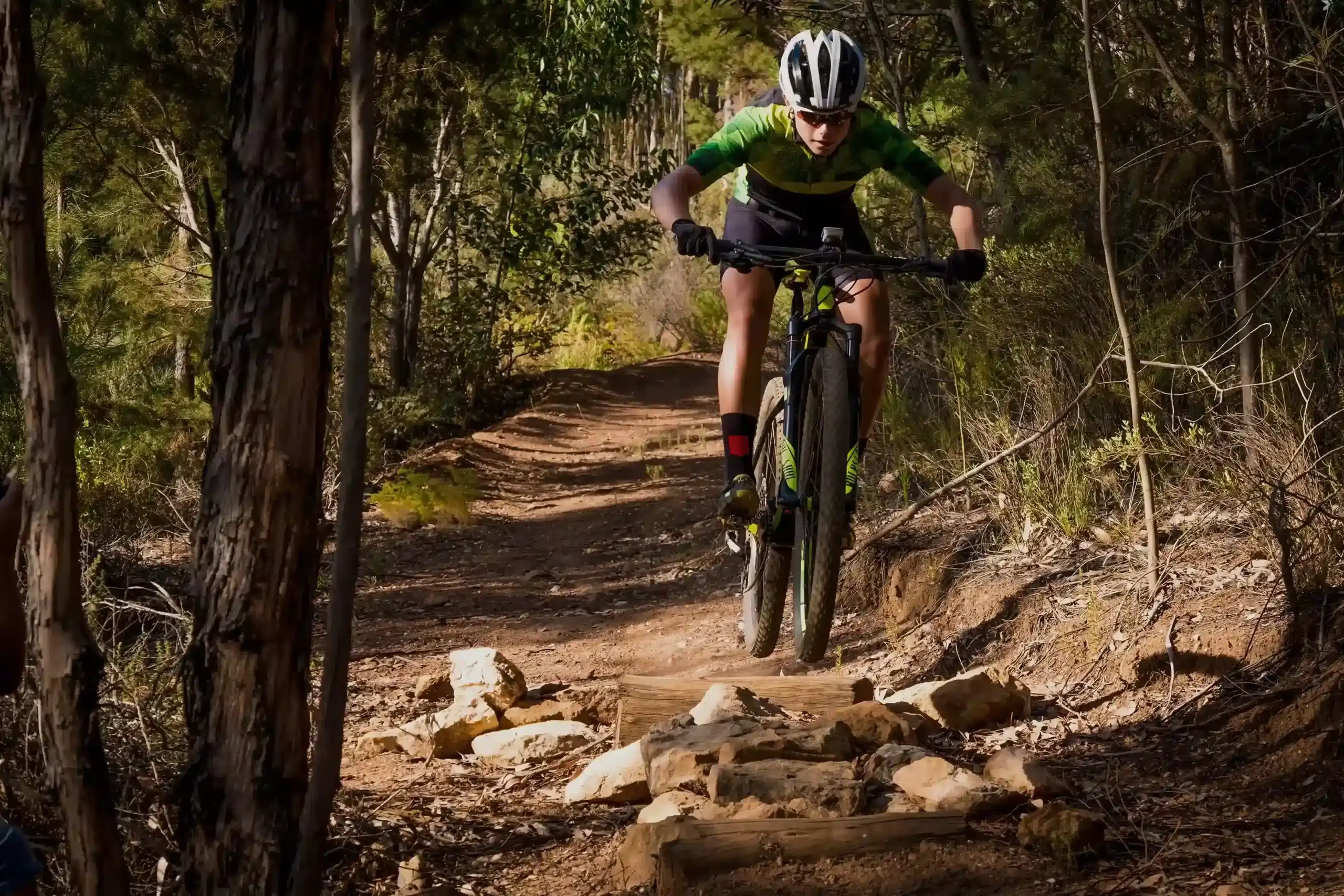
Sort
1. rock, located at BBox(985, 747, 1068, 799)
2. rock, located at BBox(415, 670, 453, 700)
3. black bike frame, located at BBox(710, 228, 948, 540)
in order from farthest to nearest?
rock, located at BBox(415, 670, 453, 700) → black bike frame, located at BBox(710, 228, 948, 540) → rock, located at BBox(985, 747, 1068, 799)

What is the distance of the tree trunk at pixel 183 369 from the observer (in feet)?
37.5

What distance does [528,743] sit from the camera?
18.5 feet

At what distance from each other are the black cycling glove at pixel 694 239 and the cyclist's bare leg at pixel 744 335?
0.37 meters

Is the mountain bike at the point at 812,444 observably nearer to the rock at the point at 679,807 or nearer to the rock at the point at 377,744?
the rock at the point at 679,807

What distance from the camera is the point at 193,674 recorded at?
123 inches

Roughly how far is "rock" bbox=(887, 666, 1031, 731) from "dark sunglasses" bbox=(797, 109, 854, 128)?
1.99 m

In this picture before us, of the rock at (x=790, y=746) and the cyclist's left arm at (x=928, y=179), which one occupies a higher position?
the cyclist's left arm at (x=928, y=179)

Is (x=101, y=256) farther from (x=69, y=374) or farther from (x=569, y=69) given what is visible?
(x=69, y=374)

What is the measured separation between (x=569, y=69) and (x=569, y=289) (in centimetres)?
427

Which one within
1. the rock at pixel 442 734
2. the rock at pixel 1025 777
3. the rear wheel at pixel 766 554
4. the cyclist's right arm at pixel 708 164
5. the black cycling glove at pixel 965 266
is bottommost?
the rock at pixel 442 734

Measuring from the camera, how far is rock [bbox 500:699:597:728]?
233 inches

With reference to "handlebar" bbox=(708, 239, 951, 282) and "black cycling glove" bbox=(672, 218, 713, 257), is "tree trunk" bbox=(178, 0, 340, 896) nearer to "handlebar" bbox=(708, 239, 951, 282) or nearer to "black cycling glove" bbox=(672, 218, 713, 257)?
"black cycling glove" bbox=(672, 218, 713, 257)

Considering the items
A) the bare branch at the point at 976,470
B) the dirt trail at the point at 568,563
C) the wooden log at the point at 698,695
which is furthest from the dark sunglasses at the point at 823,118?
the dirt trail at the point at 568,563

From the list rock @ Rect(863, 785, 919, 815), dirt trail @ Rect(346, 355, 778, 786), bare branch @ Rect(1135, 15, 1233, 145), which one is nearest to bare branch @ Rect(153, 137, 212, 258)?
dirt trail @ Rect(346, 355, 778, 786)
